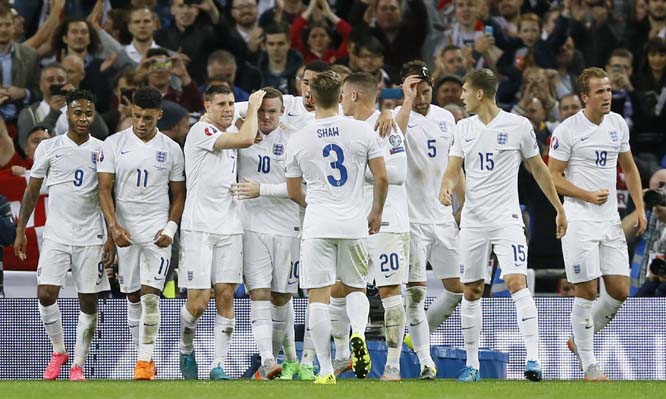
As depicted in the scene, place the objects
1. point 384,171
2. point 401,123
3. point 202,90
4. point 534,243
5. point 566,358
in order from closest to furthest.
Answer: point 384,171 → point 401,123 → point 566,358 → point 534,243 → point 202,90

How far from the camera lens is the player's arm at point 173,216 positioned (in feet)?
41.8

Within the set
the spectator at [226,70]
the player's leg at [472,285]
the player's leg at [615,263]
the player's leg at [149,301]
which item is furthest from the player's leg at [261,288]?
the spectator at [226,70]

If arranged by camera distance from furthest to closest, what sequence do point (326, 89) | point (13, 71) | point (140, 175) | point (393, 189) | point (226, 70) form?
point (226, 70) → point (13, 71) → point (140, 175) → point (393, 189) → point (326, 89)

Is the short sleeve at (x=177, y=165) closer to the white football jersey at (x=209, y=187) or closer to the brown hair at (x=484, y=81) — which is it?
the white football jersey at (x=209, y=187)

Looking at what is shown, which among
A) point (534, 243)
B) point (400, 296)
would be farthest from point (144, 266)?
point (534, 243)

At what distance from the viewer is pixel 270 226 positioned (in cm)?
1280

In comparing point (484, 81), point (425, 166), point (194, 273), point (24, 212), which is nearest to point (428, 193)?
point (425, 166)

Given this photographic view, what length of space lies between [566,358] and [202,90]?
6.85 meters

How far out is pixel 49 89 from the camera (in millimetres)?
17172

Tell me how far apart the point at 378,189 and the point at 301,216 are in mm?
1926

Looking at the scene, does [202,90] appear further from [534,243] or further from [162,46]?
[534,243]

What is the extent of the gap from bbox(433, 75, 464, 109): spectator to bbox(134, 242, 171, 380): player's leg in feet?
17.5

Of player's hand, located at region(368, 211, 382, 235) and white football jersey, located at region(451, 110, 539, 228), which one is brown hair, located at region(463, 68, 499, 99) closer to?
white football jersey, located at region(451, 110, 539, 228)

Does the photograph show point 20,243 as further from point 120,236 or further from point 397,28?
point 397,28
